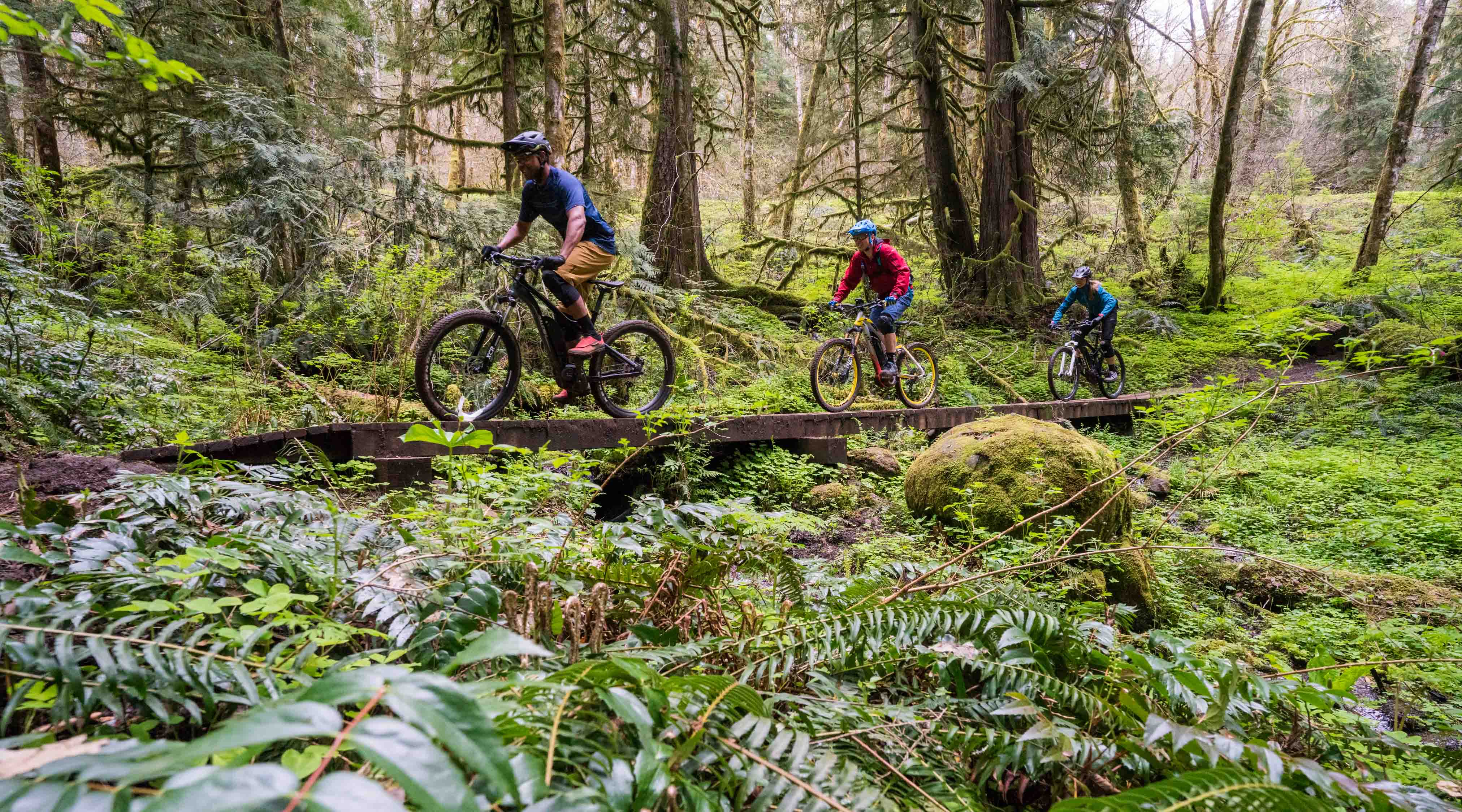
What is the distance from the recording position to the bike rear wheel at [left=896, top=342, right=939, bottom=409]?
868cm

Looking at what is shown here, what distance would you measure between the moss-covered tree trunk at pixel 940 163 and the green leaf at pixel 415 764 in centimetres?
1413

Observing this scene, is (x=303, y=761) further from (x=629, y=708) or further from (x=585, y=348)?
(x=585, y=348)

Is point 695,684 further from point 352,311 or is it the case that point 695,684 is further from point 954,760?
point 352,311

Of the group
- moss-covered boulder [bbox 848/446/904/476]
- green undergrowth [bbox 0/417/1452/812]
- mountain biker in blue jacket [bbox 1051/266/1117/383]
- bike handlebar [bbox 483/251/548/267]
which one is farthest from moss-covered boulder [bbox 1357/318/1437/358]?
bike handlebar [bbox 483/251/548/267]

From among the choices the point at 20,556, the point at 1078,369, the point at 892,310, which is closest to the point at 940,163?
the point at 1078,369

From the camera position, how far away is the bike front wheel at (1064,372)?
10648 millimetres

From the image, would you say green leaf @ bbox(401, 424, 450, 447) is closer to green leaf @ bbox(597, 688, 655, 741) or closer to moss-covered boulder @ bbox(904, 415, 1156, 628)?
green leaf @ bbox(597, 688, 655, 741)

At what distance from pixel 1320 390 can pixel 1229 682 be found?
11.6 m

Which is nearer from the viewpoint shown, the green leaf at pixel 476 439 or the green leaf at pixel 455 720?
the green leaf at pixel 455 720

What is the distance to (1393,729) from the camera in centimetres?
280

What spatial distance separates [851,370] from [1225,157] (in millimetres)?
10249

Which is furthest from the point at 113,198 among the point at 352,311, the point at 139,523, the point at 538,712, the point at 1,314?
the point at 538,712

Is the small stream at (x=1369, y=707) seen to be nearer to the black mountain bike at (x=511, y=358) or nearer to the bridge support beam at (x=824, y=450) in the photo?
the bridge support beam at (x=824, y=450)

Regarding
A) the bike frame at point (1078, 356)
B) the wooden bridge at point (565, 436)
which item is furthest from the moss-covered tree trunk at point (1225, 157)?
the wooden bridge at point (565, 436)
